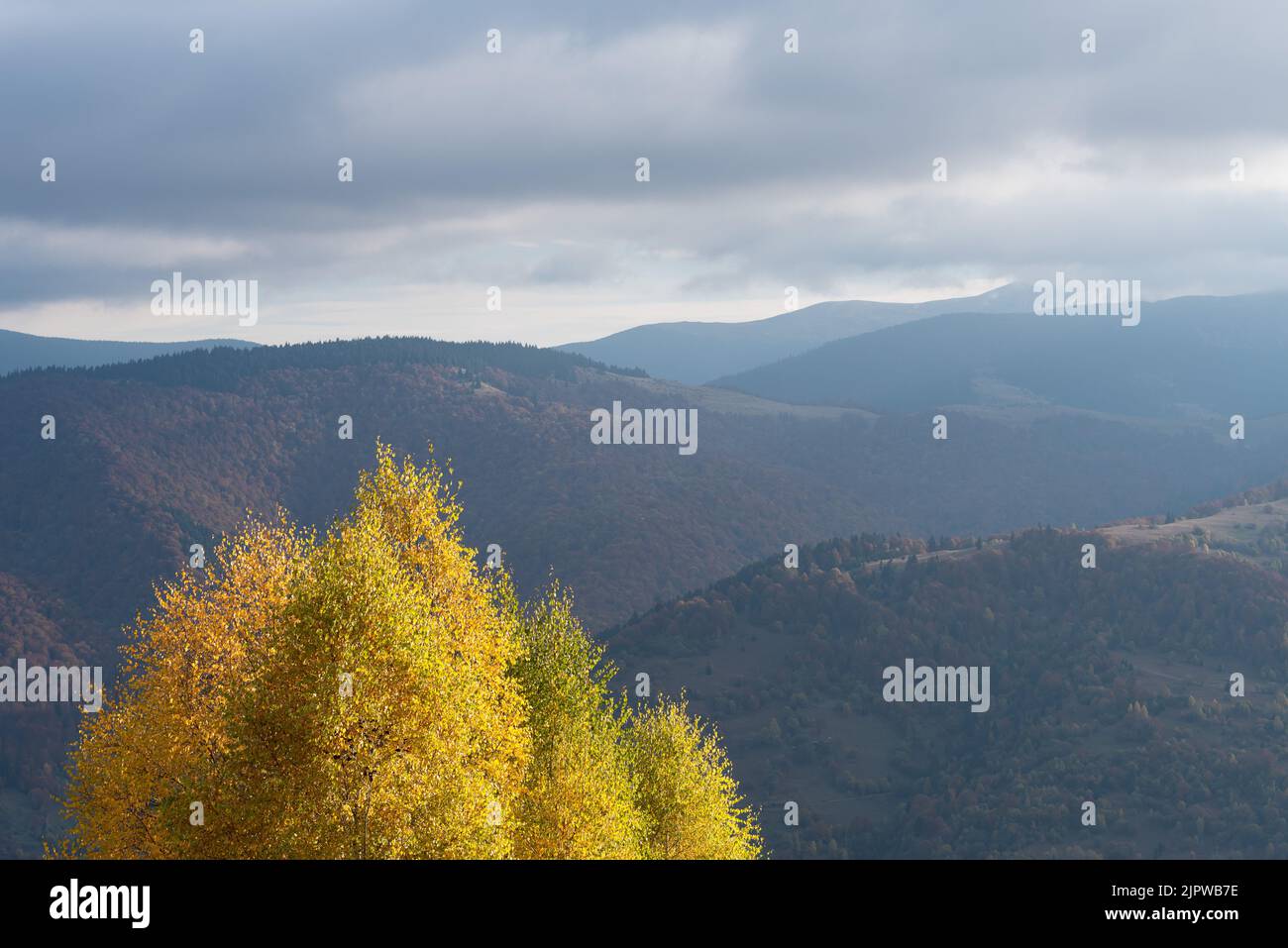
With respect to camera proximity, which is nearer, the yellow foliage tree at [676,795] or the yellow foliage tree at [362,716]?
the yellow foliage tree at [362,716]

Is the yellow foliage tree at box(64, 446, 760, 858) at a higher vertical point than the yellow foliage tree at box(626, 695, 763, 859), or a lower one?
higher

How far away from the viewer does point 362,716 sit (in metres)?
31.2

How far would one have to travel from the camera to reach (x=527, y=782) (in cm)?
4697

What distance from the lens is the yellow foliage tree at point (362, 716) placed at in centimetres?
3130

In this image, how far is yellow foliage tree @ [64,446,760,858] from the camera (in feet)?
103

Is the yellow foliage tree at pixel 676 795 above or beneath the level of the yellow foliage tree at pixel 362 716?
beneath

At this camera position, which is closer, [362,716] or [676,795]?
[362,716]

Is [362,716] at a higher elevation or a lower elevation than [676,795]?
higher

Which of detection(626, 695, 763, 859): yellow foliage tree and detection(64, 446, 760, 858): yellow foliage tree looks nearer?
detection(64, 446, 760, 858): yellow foliage tree
